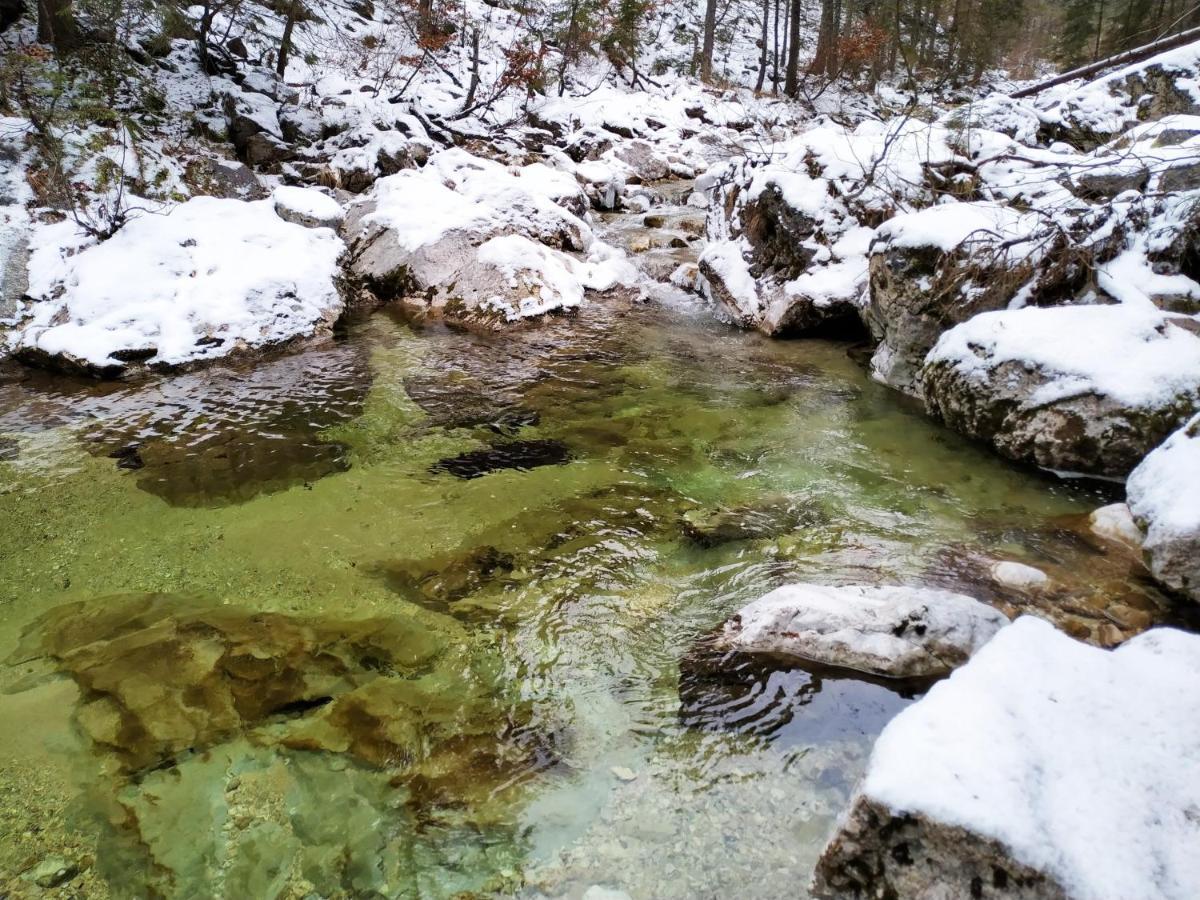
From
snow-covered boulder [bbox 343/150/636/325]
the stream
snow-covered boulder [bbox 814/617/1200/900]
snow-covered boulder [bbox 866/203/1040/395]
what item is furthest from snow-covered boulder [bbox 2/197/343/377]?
snow-covered boulder [bbox 814/617/1200/900]

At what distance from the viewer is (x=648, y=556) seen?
4020 mm

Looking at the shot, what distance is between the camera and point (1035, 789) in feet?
5.76

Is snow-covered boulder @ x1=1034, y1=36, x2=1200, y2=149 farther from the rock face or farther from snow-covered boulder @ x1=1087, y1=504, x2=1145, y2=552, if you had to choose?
the rock face

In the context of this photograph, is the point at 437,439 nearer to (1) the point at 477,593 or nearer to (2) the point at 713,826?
(1) the point at 477,593

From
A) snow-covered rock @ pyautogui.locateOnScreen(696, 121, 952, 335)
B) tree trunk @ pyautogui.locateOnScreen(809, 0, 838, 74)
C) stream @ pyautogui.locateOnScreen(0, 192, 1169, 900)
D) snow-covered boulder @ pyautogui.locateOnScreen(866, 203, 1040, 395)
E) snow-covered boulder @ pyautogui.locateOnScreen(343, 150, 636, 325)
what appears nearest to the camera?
stream @ pyautogui.locateOnScreen(0, 192, 1169, 900)

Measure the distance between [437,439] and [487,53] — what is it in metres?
21.8

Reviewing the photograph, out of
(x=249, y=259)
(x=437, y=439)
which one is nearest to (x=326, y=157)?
(x=249, y=259)

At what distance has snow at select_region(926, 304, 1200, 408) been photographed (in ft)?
14.7

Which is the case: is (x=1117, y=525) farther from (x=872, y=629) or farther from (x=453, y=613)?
(x=453, y=613)

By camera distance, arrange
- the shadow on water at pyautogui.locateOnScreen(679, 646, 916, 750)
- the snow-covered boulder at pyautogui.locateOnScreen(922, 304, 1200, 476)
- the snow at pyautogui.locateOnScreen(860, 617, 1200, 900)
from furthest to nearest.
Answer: the snow-covered boulder at pyautogui.locateOnScreen(922, 304, 1200, 476)
the shadow on water at pyautogui.locateOnScreen(679, 646, 916, 750)
the snow at pyautogui.locateOnScreen(860, 617, 1200, 900)

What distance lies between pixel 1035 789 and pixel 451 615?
262 centimetres

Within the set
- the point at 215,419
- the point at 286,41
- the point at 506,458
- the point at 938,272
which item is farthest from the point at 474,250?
the point at 286,41

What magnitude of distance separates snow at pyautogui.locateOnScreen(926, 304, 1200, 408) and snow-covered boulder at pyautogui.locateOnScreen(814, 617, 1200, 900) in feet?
10.1

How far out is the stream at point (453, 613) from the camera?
7.68 feet
